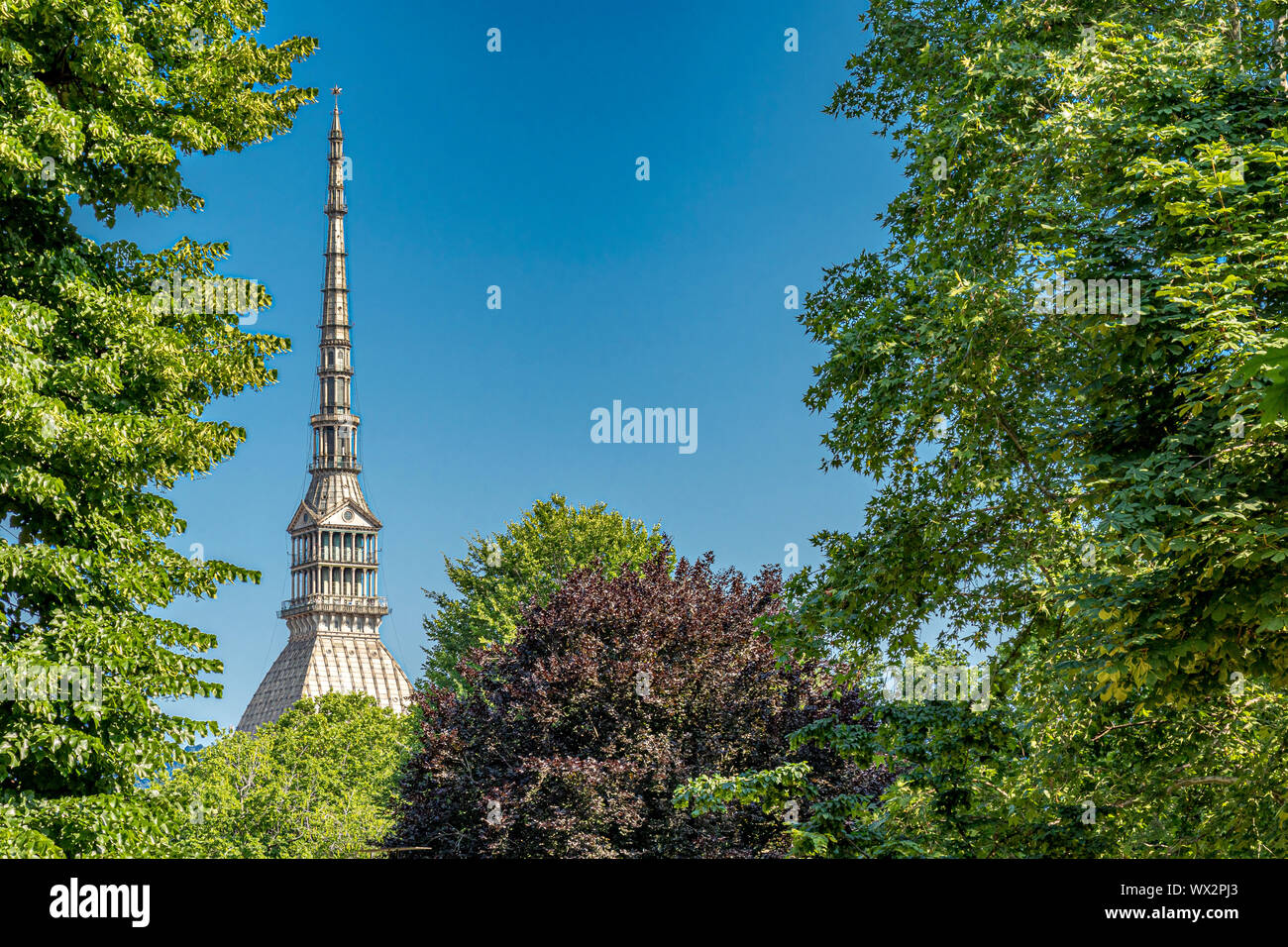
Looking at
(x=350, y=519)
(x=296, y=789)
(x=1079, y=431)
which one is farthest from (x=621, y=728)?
(x=350, y=519)

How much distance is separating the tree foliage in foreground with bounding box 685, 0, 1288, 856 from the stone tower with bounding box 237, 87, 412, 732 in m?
123

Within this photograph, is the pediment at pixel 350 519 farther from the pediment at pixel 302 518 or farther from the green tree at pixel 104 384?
the green tree at pixel 104 384

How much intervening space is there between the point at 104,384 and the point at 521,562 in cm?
3948

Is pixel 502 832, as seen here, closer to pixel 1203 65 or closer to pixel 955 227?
pixel 955 227

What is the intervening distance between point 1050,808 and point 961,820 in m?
1.35

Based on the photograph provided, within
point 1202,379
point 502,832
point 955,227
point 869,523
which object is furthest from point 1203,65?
point 502,832

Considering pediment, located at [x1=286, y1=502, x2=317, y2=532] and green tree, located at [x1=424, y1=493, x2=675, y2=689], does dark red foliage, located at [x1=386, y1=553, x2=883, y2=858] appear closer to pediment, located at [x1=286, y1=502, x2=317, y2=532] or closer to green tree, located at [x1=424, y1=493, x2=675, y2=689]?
green tree, located at [x1=424, y1=493, x2=675, y2=689]

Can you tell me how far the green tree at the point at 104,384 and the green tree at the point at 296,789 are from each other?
2803cm

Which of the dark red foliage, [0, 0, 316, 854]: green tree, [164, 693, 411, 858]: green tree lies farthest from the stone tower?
[0, 0, 316, 854]: green tree

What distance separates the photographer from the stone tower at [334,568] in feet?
442

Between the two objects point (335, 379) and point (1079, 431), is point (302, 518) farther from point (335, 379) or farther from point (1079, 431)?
point (1079, 431)

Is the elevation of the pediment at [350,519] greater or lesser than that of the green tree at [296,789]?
greater

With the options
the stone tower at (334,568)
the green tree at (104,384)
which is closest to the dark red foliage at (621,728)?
the green tree at (104,384)

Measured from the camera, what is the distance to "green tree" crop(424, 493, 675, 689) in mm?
51875
